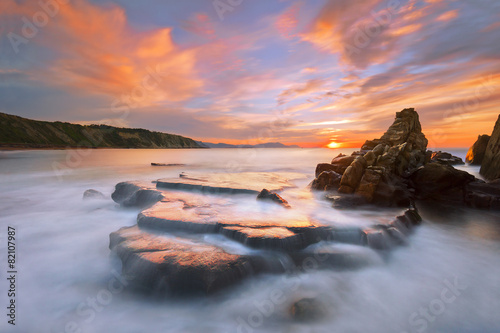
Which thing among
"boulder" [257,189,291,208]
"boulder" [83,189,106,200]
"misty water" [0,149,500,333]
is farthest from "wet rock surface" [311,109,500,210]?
"boulder" [83,189,106,200]

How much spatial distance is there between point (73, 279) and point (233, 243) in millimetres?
4196

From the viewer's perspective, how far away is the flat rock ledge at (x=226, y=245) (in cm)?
504

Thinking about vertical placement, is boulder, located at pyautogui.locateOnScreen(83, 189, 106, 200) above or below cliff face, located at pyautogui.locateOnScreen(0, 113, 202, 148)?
below

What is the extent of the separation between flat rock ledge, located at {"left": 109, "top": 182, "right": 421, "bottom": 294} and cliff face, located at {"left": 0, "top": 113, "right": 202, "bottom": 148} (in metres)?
104

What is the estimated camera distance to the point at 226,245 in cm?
618

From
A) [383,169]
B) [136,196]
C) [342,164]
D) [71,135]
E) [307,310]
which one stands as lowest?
[307,310]

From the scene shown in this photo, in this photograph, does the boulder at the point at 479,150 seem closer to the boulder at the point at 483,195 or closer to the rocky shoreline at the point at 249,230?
the boulder at the point at 483,195

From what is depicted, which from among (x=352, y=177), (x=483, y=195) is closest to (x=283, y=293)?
(x=352, y=177)

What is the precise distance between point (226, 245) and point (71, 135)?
438 ft

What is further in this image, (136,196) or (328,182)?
(328,182)

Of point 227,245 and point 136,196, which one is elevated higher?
point 136,196

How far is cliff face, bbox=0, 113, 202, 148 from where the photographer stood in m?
85.4

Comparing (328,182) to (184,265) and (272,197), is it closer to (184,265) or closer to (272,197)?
(272,197)

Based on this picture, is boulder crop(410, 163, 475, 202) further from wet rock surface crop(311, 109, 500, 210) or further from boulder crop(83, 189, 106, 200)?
boulder crop(83, 189, 106, 200)
